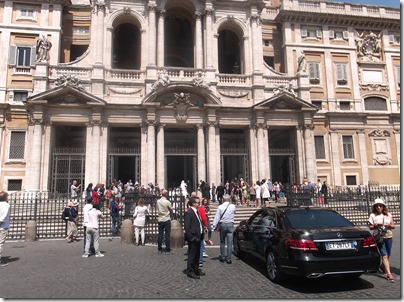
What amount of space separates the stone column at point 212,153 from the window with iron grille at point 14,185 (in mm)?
13397

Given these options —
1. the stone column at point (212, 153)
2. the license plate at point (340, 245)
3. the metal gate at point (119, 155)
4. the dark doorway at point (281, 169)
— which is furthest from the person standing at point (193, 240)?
the dark doorway at point (281, 169)

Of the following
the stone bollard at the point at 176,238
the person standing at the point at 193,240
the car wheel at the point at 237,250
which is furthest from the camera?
the stone bollard at the point at 176,238

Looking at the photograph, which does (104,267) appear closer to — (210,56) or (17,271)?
(17,271)

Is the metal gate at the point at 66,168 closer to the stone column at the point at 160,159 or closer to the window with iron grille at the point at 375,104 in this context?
the stone column at the point at 160,159

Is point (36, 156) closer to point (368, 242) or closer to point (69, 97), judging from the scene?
point (69, 97)

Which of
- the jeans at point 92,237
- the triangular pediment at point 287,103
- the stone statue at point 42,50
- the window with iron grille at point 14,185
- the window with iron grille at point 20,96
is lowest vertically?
the jeans at point 92,237

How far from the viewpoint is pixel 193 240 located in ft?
24.4

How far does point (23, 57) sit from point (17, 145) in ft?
22.6

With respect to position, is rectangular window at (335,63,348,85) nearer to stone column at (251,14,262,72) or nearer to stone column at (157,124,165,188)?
stone column at (251,14,262,72)

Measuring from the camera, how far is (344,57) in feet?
99.8

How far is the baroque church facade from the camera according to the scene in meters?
23.4

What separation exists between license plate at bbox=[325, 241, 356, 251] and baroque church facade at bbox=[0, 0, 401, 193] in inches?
697

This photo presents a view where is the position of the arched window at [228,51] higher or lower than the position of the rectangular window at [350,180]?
higher

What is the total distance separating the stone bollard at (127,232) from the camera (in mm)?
12055
